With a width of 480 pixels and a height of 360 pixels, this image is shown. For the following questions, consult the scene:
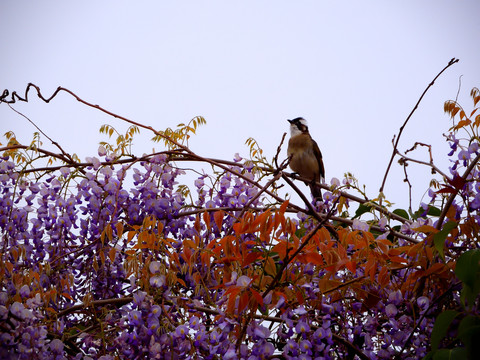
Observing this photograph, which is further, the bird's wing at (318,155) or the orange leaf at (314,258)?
the bird's wing at (318,155)

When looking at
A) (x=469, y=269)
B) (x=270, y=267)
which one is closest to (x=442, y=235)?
(x=469, y=269)

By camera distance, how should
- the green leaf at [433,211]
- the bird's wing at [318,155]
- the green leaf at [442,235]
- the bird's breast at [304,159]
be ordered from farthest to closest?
the bird's wing at [318,155]
the bird's breast at [304,159]
the green leaf at [433,211]
the green leaf at [442,235]

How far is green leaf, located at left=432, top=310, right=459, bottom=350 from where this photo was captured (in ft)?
4.17

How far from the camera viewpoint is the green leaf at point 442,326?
1272mm

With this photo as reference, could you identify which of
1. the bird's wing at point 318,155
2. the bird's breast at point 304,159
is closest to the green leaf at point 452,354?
the bird's breast at point 304,159

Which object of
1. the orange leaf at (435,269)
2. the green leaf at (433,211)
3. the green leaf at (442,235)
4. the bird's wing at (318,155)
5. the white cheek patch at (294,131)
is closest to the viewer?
the green leaf at (442,235)

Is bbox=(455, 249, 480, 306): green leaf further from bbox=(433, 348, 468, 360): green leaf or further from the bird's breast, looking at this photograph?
the bird's breast

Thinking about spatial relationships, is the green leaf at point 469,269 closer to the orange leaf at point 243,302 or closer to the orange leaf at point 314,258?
the orange leaf at point 314,258

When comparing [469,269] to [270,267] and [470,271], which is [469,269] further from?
[270,267]

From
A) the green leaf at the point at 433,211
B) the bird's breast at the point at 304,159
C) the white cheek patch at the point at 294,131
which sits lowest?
the green leaf at the point at 433,211

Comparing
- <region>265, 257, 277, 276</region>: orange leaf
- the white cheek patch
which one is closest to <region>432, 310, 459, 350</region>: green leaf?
<region>265, 257, 277, 276</region>: orange leaf

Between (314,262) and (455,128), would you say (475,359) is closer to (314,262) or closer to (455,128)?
(314,262)

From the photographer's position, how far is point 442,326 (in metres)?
1.29

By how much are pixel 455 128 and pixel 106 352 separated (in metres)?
1.41
